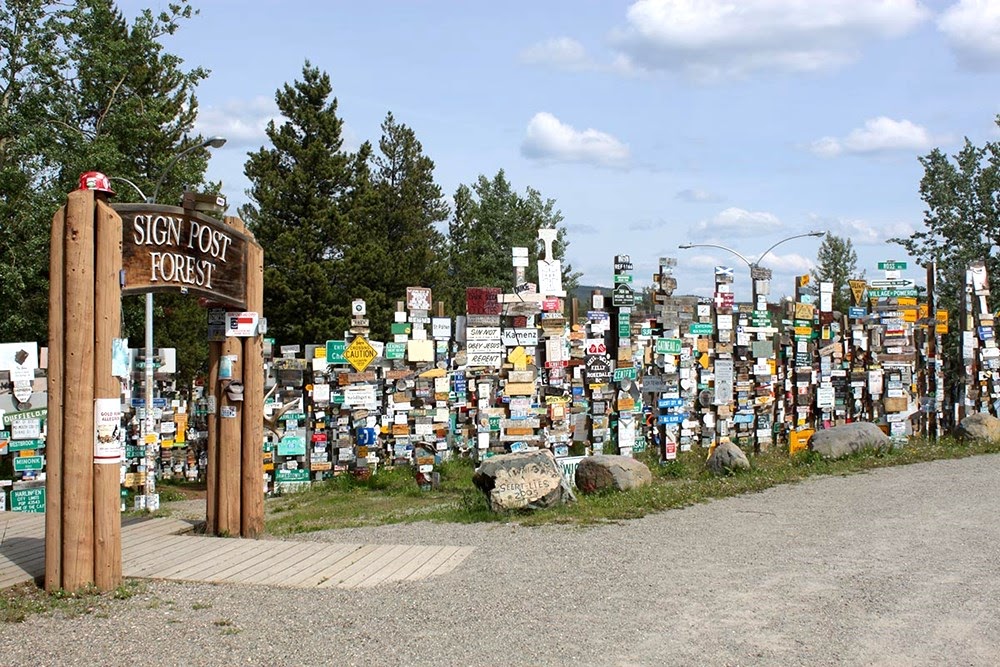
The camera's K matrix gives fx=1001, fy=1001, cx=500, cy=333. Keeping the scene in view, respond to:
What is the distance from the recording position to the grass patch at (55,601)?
6.82 meters

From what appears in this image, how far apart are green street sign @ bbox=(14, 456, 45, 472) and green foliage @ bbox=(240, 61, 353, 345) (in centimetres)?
2214

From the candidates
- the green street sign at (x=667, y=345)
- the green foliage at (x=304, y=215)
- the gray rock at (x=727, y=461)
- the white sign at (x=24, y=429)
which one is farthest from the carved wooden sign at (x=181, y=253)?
the green foliage at (x=304, y=215)

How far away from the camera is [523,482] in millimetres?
10961

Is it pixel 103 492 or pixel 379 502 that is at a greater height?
pixel 103 492

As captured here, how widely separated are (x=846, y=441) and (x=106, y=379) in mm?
11477

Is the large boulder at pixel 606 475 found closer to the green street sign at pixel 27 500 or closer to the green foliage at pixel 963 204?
the green street sign at pixel 27 500

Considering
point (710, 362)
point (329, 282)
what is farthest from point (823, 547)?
point (329, 282)

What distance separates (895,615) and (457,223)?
4278 cm

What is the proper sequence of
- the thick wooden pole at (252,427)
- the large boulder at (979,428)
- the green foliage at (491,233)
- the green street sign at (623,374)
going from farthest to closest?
the green foliage at (491,233)
the large boulder at (979,428)
the green street sign at (623,374)
the thick wooden pole at (252,427)

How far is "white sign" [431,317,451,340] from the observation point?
601 inches

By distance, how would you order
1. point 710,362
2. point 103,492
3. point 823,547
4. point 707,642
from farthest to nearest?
1. point 710,362
2. point 823,547
3. point 103,492
4. point 707,642

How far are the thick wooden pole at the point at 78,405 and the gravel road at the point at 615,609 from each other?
566 mm

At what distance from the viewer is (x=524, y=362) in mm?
15203

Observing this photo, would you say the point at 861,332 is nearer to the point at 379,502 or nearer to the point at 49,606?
A: the point at 379,502
